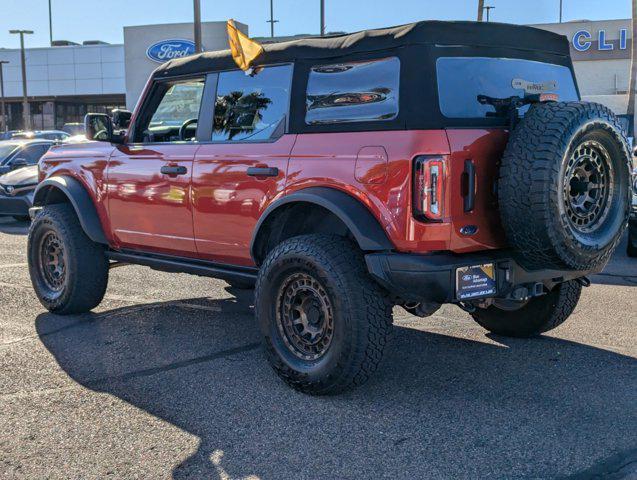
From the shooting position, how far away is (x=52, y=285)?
6.55 metres

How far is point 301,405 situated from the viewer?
4258mm

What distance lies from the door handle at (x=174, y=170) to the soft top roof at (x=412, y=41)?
28.7 inches

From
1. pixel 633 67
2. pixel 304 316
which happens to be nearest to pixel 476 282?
pixel 304 316

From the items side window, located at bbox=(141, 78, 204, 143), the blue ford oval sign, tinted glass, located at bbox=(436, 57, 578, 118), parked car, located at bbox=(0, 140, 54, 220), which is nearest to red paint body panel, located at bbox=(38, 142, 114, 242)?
side window, located at bbox=(141, 78, 204, 143)

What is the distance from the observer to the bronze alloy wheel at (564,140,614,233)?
4094mm

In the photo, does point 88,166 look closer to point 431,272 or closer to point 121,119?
point 121,119

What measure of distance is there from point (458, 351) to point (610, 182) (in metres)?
1.59

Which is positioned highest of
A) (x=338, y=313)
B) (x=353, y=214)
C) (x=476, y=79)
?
(x=476, y=79)

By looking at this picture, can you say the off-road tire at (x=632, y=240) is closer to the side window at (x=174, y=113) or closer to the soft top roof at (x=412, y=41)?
the soft top roof at (x=412, y=41)

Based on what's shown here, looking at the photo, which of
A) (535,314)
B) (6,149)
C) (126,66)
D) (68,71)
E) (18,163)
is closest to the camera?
(535,314)

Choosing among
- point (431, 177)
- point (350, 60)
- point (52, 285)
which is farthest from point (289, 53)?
point (52, 285)

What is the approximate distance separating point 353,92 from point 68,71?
49.3 m

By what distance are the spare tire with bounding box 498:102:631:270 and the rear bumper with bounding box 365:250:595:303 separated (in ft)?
0.35

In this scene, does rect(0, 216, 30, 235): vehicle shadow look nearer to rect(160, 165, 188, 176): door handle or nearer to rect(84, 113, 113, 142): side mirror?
rect(84, 113, 113, 142): side mirror
